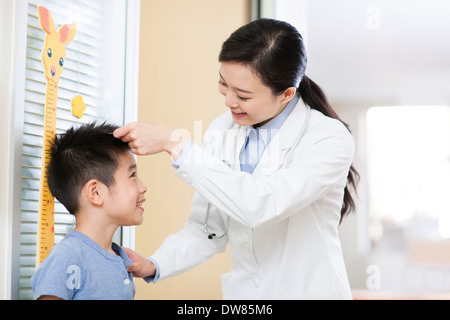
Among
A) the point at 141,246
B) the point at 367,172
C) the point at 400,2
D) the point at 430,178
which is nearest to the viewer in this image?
the point at 141,246

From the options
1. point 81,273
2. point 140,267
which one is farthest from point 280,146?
point 81,273

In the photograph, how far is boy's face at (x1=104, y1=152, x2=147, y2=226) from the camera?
1.11 metres

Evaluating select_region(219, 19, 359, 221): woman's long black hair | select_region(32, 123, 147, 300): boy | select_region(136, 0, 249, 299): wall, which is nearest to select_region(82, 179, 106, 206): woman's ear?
select_region(32, 123, 147, 300): boy

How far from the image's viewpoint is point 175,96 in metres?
1.94

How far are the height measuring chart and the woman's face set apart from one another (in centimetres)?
36

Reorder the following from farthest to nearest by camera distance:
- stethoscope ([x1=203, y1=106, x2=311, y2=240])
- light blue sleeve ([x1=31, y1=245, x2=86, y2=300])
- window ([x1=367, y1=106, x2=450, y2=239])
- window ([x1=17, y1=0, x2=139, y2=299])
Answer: window ([x1=367, y1=106, x2=450, y2=239])
stethoscope ([x1=203, y1=106, x2=311, y2=240])
window ([x1=17, y1=0, x2=139, y2=299])
light blue sleeve ([x1=31, y1=245, x2=86, y2=300])

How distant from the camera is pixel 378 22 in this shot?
104 inches

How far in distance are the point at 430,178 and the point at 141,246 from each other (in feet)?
6.68

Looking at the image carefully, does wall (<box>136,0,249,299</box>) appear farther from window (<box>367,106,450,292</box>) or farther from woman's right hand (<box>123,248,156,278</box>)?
window (<box>367,106,450,292</box>)

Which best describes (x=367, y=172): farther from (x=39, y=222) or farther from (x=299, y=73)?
(x=39, y=222)

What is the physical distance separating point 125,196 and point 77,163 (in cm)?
12

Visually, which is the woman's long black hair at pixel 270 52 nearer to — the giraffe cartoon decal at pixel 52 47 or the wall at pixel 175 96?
the giraffe cartoon decal at pixel 52 47

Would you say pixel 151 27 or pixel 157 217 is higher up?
pixel 151 27
